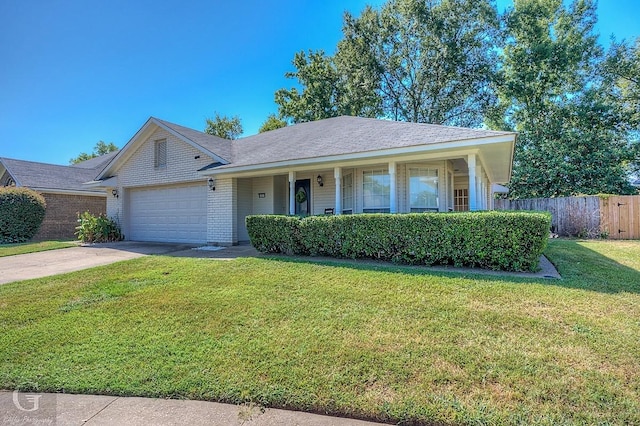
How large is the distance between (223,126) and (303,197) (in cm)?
2748

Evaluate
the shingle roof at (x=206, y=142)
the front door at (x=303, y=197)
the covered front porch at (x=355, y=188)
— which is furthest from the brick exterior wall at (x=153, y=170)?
the front door at (x=303, y=197)

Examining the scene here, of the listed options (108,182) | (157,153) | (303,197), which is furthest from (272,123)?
(303,197)

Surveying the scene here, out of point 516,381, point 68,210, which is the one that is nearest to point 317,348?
point 516,381

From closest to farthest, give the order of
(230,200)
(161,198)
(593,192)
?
(230,200) → (161,198) → (593,192)

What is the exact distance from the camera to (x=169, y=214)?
46.7 ft

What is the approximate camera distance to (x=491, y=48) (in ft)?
78.5

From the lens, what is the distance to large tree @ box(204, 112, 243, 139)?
3594 centimetres

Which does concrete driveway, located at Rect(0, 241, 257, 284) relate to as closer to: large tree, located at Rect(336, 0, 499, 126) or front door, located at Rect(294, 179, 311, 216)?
front door, located at Rect(294, 179, 311, 216)

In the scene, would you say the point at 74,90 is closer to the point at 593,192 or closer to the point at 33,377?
the point at 33,377

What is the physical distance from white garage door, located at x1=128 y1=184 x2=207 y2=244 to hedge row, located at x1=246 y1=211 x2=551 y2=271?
219 inches

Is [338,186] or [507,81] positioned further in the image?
[507,81]

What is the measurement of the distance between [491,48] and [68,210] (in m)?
30.2

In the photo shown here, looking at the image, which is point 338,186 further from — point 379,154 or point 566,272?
point 566,272

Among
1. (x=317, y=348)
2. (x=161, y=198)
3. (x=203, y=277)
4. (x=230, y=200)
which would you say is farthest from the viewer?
(x=161, y=198)
